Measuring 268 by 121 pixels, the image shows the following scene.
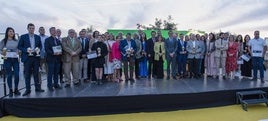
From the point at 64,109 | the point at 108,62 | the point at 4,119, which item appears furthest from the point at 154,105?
the point at 4,119

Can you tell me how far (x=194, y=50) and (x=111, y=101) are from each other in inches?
132

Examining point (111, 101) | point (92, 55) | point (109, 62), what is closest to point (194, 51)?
point (109, 62)

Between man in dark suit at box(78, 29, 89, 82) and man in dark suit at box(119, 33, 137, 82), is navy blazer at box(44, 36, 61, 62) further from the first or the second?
man in dark suit at box(119, 33, 137, 82)

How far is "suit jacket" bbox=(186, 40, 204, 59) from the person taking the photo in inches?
301

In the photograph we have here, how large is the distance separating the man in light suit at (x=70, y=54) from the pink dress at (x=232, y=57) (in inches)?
163

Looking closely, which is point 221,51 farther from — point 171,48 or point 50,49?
point 50,49

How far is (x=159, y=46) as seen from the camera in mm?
7574

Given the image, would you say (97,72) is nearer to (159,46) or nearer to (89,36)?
(89,36)

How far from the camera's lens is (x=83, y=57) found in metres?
7.01

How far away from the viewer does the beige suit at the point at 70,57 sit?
6418mm

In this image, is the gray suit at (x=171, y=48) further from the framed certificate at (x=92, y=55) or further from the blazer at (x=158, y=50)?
the framed certificate at (x=92, y=55)

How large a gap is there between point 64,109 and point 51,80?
1.12 metres

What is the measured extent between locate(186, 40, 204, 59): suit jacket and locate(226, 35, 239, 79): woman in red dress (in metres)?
0.79

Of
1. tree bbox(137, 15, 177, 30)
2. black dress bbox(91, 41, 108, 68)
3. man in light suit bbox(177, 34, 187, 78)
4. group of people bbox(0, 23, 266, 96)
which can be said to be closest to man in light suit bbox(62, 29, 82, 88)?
group of people bbox(0, 23, 266, 96)
